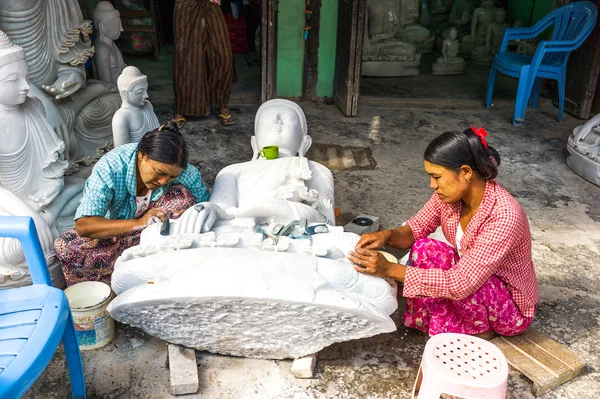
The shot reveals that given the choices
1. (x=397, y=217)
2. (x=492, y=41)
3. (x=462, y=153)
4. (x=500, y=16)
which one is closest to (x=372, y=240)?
(x=462, y=153)

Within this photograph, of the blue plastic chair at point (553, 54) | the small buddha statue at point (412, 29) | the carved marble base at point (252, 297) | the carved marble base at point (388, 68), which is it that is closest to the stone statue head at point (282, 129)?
the carved marble base at point (252, 297)

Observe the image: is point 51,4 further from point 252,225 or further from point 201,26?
point 252,225

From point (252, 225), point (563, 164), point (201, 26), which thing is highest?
point (201, 26)

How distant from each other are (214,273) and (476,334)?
129 cm

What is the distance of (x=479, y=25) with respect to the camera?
28.1 feet

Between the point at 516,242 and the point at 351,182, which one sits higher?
the point at 516,242

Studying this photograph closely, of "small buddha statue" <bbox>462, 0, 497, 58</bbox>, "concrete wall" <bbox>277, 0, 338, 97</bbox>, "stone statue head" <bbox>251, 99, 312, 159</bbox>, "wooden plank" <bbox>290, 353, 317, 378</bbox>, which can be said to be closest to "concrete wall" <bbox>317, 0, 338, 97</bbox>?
"concrete wall" <bbox>277, 0, 338, 97</bbox>

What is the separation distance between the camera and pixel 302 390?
237 centimetres

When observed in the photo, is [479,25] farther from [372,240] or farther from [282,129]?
[372,240]

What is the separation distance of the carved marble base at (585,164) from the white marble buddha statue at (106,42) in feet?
13.1

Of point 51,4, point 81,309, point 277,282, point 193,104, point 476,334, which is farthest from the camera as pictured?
point 193,104

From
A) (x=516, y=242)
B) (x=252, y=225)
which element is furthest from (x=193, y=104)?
(x=516, y=242)

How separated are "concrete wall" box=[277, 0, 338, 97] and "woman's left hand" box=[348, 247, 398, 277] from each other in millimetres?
4310

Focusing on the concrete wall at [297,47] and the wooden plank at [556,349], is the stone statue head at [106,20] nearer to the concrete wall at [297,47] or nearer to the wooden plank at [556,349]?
the concrete wall at [297,47]
